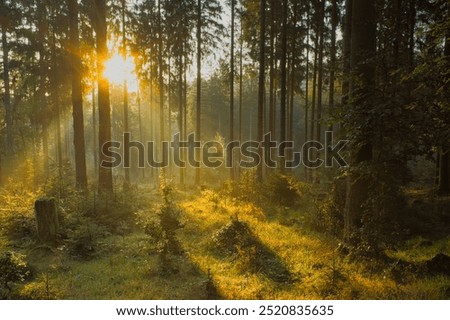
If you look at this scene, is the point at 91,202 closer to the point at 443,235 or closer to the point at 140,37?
the point at 443,235

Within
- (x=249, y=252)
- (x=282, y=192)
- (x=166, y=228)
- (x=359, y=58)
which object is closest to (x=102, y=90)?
(x=166, y=228)

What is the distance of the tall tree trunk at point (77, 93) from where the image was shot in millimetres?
13625

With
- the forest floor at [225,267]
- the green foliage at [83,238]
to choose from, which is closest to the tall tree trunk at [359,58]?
the forest floor at [225,267]

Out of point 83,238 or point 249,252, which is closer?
point 249,252

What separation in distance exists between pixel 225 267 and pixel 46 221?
4744 millimetres

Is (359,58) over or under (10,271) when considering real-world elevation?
over

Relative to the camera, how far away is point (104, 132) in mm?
13898

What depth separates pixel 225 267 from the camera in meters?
7.49

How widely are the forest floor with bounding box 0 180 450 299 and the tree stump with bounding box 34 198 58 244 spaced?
366 millimetres

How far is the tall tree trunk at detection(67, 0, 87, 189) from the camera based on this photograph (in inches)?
536

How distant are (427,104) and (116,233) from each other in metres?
8.41

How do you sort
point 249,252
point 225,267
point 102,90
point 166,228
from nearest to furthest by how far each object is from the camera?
point 225,267
point 249,252
point 166,228
point 102,90

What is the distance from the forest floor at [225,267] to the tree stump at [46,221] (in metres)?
0.37

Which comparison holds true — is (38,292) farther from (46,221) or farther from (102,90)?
(102,90)
